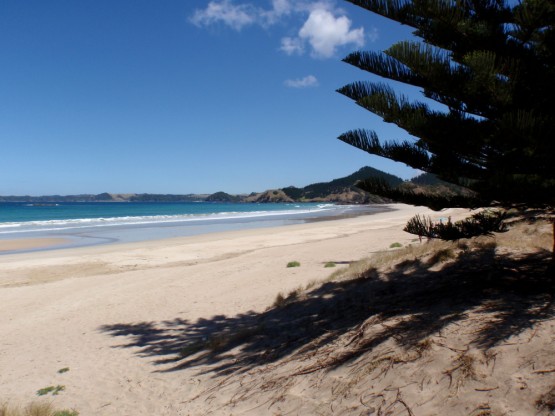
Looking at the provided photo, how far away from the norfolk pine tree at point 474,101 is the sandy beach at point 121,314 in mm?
2547

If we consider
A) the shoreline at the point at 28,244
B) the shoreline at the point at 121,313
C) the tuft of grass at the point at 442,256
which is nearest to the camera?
the shoreline at the point at 121,313

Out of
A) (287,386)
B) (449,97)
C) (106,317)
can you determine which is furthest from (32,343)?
(449,97)

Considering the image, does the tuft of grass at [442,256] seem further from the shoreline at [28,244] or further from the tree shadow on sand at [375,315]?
the shoreline at [28,244]

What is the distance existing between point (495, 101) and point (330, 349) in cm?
279

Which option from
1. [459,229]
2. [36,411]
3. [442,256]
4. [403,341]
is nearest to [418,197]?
[459,229]

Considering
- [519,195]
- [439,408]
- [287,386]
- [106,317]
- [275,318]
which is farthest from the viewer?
[106,317]

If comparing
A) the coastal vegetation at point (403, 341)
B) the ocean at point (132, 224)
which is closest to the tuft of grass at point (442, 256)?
the coastal vegetation at point (403, 341)

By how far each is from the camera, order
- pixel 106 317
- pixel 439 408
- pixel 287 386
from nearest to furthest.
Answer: pixel 439 408
pixel 287 386
pixel 106 317

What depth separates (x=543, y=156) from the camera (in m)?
3.98

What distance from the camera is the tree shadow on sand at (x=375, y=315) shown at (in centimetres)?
385

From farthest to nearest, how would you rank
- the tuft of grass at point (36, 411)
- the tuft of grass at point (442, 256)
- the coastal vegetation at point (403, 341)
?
the tuft of grass at point (442, 256), the tuft of grass at point (36, 411), the coastal vegetation at point (403, 341)

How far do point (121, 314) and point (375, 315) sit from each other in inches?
205

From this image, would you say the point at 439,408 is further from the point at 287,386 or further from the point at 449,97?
the point at 449,97

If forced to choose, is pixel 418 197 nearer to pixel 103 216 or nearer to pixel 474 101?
pixel 474 101
